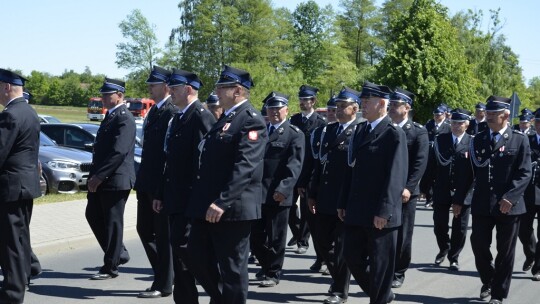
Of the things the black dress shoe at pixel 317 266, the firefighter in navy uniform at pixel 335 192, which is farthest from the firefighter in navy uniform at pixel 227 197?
the black dress shoe at pixel 317 266

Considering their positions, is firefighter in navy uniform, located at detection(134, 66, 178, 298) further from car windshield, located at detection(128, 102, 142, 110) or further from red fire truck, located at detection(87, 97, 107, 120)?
red fire truck, located at detection(87, 97, 107, 120)

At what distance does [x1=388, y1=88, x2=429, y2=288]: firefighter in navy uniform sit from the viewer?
818 cm

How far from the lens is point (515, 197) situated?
24.9 feet

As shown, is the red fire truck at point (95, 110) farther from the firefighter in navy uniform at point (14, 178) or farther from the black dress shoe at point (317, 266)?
the firefighter in navy uniform at point (14, 178)

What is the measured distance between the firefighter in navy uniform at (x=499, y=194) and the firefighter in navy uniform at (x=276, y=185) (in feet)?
6.91

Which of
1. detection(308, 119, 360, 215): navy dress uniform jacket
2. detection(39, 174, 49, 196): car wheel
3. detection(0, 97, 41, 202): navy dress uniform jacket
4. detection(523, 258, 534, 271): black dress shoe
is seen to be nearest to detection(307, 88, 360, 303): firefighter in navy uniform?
detection(308, 119, 360, 215): navy dress uniform jacket

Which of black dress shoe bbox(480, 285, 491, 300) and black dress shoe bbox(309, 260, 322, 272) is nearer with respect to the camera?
black dress shoe bbox(480, 285, 491, 300)

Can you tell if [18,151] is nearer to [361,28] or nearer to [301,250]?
[301,250]

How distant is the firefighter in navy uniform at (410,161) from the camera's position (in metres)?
8.18

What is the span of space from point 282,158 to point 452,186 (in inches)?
112

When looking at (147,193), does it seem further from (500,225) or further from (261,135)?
(500,225)

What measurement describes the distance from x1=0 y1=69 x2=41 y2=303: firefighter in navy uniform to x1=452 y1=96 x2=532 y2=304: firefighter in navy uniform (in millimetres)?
4632

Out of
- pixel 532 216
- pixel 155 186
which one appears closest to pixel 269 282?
pixel 155 186

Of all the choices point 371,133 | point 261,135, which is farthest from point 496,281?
point 261,135
